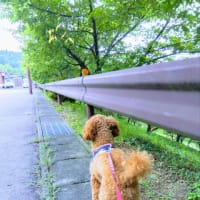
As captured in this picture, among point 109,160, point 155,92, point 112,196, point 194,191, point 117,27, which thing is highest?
point 117,27

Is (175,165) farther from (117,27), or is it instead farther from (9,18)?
(9,18)

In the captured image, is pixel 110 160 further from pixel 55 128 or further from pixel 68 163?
pixel 55 128

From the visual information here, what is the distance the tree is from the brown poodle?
2512mm

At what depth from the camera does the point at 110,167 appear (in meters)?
1.58

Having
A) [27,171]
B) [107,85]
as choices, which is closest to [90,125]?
[107,85]

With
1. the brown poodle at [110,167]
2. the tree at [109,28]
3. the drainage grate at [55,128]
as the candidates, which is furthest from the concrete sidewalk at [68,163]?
the tree at [109,28]

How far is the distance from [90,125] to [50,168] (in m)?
0.94

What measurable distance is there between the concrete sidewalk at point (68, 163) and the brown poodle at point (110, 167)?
0.32 metres

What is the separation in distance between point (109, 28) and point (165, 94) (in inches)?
187

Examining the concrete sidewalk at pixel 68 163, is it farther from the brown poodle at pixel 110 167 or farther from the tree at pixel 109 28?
the tree at pixel 109 28

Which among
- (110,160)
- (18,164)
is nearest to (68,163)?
(18,164)

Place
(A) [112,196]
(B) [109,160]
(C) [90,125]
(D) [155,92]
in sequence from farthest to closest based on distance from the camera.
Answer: (C) [90,125]
(B) [109,160]
(A) [112,196]
(D) [155,92]

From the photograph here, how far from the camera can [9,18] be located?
622 centimetres

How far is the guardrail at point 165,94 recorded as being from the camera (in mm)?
811
